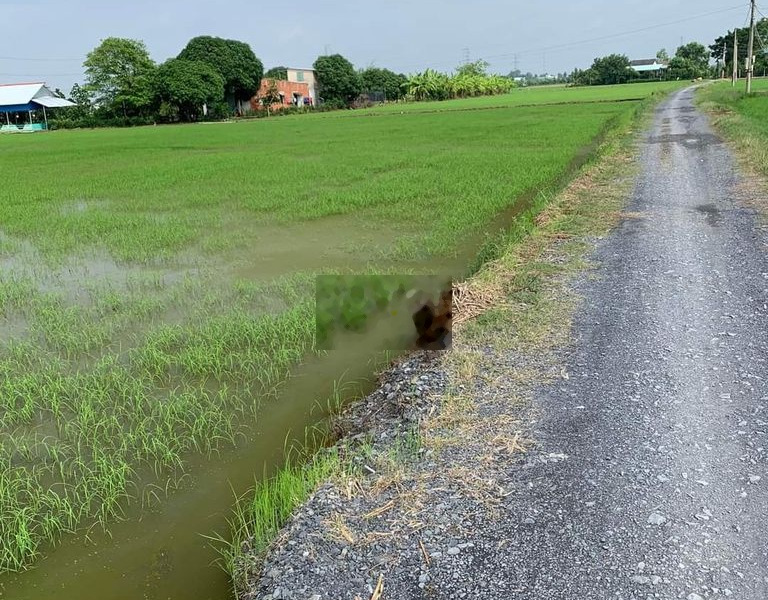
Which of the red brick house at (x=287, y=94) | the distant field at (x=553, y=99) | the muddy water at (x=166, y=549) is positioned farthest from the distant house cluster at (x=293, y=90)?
the muddy water at (x=166, y=549)

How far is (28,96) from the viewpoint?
50.2m

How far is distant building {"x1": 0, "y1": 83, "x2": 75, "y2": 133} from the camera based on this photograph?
4966 cm

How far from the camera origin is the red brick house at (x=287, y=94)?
5984cm

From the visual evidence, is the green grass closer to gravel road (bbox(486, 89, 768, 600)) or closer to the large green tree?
gravel road (bbox(486, 89, 768, 600))

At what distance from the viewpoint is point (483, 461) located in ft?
9.75

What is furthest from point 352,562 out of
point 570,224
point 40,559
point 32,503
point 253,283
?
point 570,224

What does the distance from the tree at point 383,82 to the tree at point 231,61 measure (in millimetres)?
14545

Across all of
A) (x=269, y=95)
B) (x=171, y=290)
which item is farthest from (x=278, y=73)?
(x=171, y=290)

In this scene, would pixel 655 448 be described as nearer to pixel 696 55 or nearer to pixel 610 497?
pixel 610 497

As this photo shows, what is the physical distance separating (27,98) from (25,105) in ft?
2.99

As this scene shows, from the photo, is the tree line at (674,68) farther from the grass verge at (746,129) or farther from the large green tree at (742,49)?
the grass verge at (746,129)

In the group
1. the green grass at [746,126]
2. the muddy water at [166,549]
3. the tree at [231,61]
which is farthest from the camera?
the tree at [231,61]

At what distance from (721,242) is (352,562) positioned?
5622mm

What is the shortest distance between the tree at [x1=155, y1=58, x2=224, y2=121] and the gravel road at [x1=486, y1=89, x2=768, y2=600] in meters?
48.8
